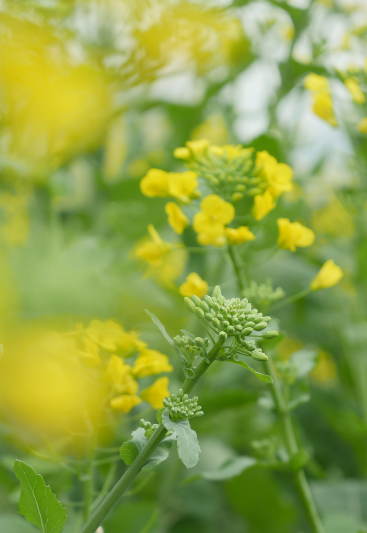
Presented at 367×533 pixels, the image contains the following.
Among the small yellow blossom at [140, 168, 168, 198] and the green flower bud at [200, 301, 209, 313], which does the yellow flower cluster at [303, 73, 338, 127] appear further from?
the green flower bud at [200, 301, 209, 313]

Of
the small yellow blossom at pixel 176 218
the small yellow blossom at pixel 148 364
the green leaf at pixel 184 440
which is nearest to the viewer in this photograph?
the green leaf at pixel 184 440

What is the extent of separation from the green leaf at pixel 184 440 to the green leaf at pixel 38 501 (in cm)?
9

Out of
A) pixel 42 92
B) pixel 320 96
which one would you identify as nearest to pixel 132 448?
pixel 42 92

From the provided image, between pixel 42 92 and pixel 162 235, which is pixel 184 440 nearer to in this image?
pixel 42 92

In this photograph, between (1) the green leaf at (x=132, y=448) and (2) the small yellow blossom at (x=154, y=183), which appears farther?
(2) the small yellow blossom at (x=154, y=183)

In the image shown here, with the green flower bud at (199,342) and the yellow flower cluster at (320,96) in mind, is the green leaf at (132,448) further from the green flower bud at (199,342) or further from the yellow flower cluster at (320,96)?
the yellow flower cluster at (320,96)

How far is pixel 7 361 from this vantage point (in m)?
0.38

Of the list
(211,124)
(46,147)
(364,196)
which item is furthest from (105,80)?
(211,124)

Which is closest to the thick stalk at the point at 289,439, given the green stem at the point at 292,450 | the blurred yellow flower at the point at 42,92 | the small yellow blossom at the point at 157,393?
the green stem at the point at 292,450

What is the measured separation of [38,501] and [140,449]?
0.07 meters

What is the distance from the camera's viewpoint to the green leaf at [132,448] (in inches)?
11.0

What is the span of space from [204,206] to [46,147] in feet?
0.77

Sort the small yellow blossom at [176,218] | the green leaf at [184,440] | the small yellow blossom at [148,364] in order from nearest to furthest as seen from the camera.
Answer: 1. the green leaf at [184,440]
2. the small yellow blossom at [148,364]
3. the small yellow blossom at [176,218]

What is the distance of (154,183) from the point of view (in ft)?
1.51
